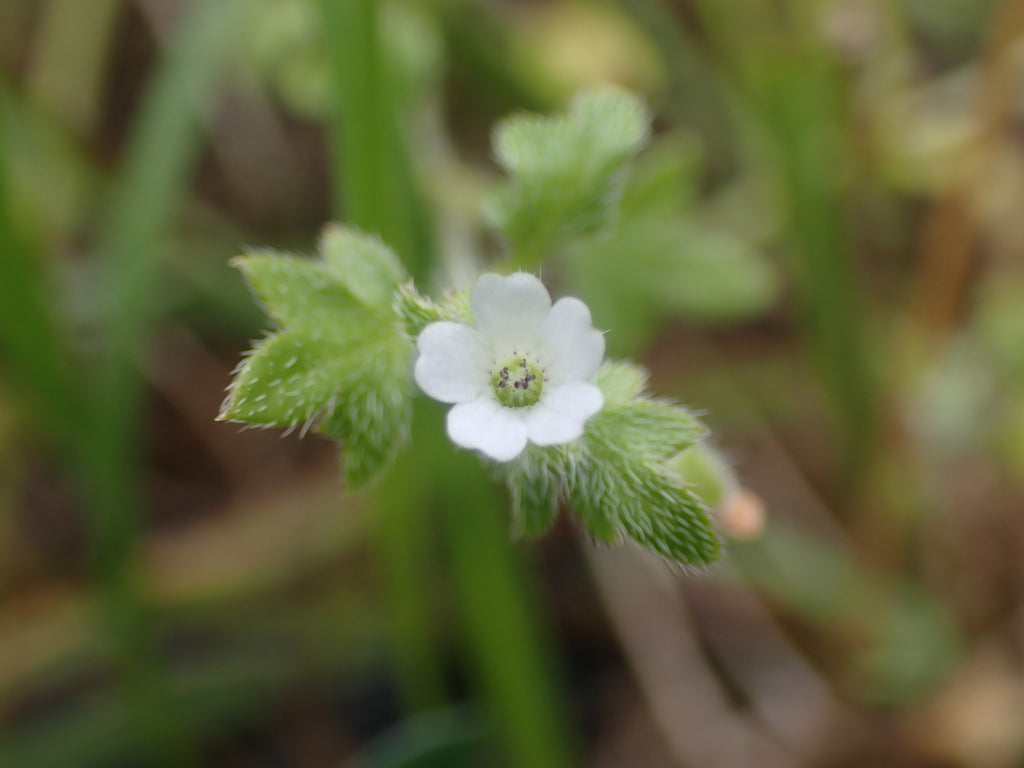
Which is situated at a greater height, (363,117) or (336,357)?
(363,117)

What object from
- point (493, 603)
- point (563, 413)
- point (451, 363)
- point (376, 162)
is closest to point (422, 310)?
point (451, 363)

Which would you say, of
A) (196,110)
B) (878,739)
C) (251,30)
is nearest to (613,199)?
(196,110)

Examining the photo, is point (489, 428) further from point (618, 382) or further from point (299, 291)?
point (299, 291)

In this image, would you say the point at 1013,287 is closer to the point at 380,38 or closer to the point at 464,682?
the point at 464,682

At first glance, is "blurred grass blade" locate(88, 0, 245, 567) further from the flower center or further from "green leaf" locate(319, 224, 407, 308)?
the flower center

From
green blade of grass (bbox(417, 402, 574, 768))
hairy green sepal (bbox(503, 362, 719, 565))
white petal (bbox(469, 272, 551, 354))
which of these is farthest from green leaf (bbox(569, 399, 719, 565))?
green blade of grass (bbox(417, 402, 574, 768))

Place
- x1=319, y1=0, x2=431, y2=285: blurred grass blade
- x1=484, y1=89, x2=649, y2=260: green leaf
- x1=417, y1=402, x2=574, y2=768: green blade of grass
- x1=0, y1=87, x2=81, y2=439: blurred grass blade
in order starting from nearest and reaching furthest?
x1=484, y1=89, x2=649, y2=260: green leaf → x1=319, y1=0, x2=431, y2=285: blurred grass blade → x1=0, y1=87, x2=81, y2=439: blurred grass blade → x1=417, y1=402, x2=574, y2=768: green blade of grass

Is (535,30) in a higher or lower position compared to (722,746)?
higher
